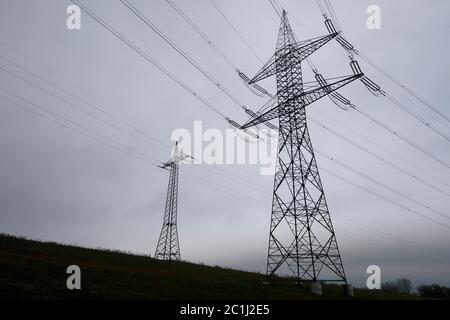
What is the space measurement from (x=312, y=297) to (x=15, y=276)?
15.4 metres

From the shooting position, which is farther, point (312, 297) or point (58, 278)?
point (312, 297)
